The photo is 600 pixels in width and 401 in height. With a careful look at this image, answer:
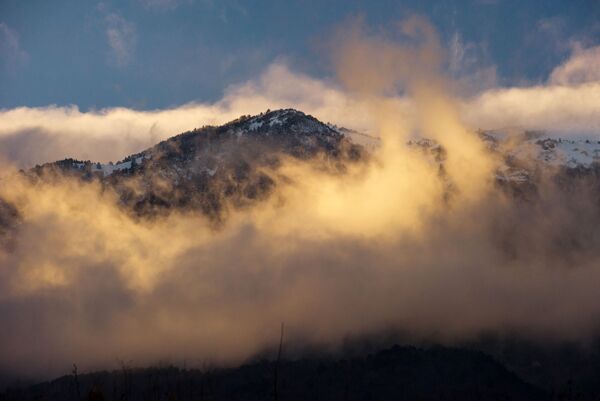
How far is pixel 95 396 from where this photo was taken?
6288 cm

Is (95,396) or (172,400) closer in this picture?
(95,396)

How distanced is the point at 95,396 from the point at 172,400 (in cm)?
977

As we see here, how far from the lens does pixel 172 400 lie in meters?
70.8
